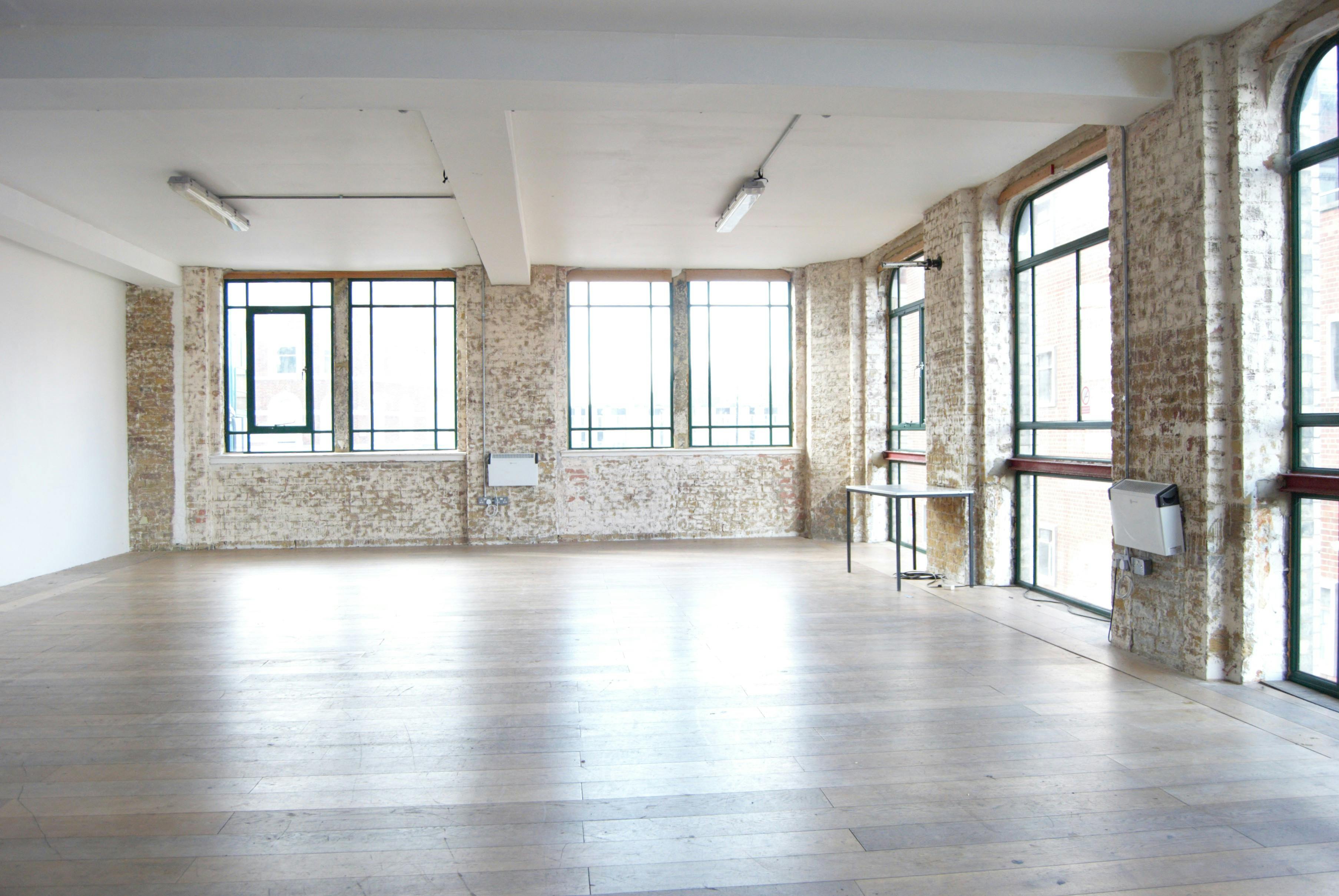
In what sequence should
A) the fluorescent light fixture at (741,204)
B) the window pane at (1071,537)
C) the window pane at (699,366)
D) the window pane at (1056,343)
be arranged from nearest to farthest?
1. the window pane at (1071,537)
2. the window pane at (1056,343)
3. the fluorescent light fixture at (741,204)
4. the window pane at (699,366)

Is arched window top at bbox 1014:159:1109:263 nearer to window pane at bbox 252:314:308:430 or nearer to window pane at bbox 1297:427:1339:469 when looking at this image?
window pane at bbox 1297:427:1339:469

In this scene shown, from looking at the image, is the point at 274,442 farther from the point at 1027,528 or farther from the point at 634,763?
the point at 1027,528

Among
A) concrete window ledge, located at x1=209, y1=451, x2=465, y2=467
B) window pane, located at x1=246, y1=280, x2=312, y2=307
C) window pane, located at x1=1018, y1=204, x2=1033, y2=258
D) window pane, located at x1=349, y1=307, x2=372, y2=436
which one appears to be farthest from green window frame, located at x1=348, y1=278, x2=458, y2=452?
window pane, located at x1=1018, y1=204, x2=1033, y2=258

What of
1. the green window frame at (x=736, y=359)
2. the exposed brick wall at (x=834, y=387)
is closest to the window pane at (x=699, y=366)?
the green window frame at (x=736, y=359)

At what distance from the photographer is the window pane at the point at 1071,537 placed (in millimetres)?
6023

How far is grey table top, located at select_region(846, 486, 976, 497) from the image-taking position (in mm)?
6867

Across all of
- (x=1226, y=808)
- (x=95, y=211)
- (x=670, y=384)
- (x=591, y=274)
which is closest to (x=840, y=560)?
(x=670, y=384)

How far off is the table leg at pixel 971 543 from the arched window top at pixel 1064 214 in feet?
7.01

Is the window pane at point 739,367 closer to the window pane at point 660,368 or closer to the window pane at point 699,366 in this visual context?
the window pane at point 699,366

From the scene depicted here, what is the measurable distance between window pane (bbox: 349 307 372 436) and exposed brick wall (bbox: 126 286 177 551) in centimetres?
207

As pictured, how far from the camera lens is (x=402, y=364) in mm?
10594

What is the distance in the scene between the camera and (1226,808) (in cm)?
295

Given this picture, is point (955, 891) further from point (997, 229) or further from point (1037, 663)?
point (997, 229)

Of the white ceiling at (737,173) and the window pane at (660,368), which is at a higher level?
the white ceiling at (737,173)
